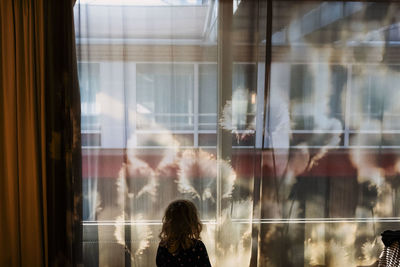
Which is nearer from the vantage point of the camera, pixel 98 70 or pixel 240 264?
pixel 98 70

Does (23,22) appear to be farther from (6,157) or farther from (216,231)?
(216,231)

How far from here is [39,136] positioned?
8.37 feet

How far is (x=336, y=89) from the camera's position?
2.67 meters

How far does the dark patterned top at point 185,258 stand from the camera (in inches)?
74.2

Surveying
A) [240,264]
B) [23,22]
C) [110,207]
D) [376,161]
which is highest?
[23,22]

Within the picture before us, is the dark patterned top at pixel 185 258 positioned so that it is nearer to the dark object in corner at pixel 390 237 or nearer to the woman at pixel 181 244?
the woman at pixel 181 244

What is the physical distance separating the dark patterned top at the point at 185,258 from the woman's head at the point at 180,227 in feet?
0.08

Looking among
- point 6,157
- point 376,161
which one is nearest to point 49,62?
point 6,157

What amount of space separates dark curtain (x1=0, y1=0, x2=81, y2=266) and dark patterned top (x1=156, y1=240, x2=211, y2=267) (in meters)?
0.93

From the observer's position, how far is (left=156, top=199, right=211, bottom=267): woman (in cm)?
189

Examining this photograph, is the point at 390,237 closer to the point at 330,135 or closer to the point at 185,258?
the point at 330,135

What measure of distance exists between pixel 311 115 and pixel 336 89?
0.79 ft

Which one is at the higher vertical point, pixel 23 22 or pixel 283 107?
pixel 23 22

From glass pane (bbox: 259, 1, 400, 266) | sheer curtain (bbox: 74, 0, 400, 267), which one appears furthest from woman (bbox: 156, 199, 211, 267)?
glass pane (bbox: 259, 1, 400, 266)
